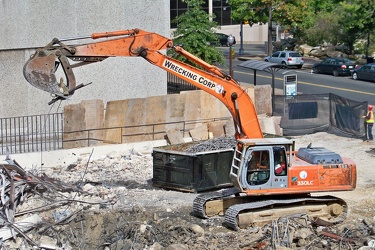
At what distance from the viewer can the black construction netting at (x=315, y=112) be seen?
1134 inches

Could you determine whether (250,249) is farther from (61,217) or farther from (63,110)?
(63,110)

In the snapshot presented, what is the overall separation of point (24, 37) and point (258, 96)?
9.17 metres

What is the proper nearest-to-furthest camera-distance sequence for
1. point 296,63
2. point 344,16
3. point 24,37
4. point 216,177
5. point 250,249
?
point 250,249 → point 216,177 → point 24,37 → point 296,63 → point 344,16

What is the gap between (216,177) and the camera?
66.8ft

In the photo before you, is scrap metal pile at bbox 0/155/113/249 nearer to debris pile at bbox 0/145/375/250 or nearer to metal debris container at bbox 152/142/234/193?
debris pile at bbox 0/145/375/250

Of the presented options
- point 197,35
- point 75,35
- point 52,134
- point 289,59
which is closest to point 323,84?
point 289,59

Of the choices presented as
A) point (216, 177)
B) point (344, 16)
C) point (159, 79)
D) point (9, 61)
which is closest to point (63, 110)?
point (9, 61)

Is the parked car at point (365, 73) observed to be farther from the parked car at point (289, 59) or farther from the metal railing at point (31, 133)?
the metal railing at point (31, 133)

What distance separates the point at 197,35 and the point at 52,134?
479 inches

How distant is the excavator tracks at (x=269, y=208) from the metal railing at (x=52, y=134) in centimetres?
775

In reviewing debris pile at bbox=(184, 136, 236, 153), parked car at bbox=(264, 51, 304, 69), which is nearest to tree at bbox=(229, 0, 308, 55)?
parked car at bbox=(264, 51, 304, 69)

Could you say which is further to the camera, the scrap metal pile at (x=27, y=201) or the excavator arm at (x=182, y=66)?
the excavator arm at (x=182, y=66)

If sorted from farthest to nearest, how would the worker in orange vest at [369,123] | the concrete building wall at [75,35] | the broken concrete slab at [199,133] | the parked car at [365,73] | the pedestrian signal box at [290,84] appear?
1. the parked car at [365,73]
2. the pedestrian signal box at [290,84]
3. the worker in orange vest at [369,123]
4. the broken concrete slab at [199,133]
5. the concrete building wall at [75,35]

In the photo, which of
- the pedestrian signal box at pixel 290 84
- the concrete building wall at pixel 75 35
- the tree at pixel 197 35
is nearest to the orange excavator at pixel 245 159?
the concrete building wall at pixel 75 35
